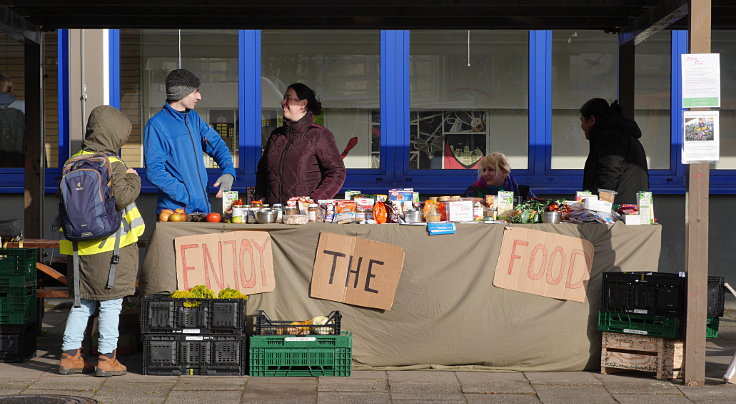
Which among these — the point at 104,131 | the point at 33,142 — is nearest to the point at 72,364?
the point at 104,131

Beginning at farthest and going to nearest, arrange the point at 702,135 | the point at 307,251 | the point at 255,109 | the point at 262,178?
the point at 255,109 → the point at 262,178 → the point at 307,251 → the point at 702,135

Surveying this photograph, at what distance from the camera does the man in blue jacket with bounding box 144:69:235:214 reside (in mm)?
8180

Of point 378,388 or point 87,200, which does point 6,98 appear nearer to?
point 87,200

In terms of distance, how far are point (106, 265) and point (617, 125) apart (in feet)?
14.0

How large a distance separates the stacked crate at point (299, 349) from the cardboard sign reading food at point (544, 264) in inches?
48.7

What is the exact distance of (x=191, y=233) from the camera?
767cm

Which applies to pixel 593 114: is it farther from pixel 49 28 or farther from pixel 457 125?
pixel 49 28

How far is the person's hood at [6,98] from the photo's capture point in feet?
37.9

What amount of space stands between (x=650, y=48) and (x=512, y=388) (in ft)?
19.2

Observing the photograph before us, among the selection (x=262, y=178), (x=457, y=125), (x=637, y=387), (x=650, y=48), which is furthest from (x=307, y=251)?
(x=650, y=48)

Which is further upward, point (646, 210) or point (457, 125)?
point (457, 125)

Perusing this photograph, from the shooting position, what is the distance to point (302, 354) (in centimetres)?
736

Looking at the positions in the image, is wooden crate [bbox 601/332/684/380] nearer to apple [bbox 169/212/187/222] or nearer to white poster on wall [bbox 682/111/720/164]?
white poster on wall [bbox 682/111/720/164]

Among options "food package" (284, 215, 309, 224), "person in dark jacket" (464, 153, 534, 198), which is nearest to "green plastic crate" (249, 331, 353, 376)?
"food package" (284, 215, 309, 224)
